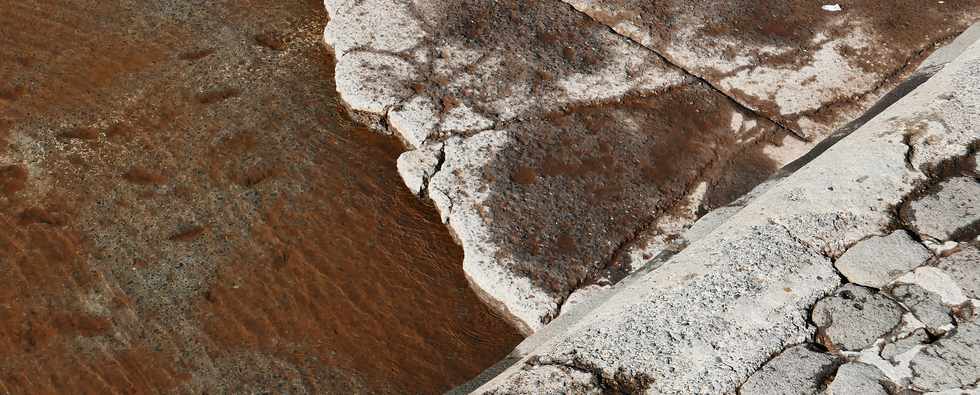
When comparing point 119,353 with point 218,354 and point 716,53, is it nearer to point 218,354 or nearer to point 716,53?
point 218,354

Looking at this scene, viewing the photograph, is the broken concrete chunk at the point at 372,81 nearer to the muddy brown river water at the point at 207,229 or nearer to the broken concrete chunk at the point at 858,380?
the muddy brown river water at the point at 207,229

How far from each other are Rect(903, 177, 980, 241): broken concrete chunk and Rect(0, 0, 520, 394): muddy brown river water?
1095mm

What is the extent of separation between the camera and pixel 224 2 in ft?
12.6

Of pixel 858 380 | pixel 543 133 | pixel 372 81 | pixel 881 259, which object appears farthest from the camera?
pixel 372 81

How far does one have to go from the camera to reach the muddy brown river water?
8.42 feet

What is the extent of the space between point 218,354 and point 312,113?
1.04 m

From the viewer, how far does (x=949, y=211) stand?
2.42 m

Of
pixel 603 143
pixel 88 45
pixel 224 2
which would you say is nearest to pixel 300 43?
pixel 224 2

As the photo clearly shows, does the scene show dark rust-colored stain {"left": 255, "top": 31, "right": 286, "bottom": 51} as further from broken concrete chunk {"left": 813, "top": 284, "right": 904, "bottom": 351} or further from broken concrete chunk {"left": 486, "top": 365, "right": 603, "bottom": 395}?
broken concrete chunk {"left": 813, "top": 284, "right": 904, "bottom": 351}

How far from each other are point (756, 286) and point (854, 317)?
22cm

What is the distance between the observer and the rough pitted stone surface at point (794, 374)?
202 cm

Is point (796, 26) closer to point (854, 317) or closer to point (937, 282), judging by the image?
point (937, 282)

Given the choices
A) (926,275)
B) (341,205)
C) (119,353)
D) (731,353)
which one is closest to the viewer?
(731,353)

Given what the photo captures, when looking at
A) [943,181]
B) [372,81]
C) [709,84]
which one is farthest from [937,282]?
[372,81]
